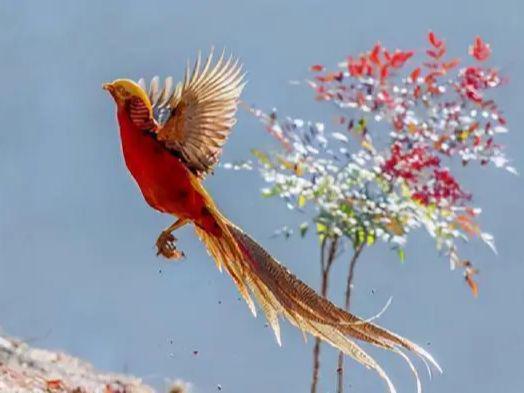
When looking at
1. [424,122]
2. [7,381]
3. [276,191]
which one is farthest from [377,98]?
[7,381]

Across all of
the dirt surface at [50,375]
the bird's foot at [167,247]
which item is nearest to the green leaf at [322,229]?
the dirt surface at [50,375]

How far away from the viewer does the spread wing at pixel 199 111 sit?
174cm

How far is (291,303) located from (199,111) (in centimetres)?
30

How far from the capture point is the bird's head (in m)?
1.71

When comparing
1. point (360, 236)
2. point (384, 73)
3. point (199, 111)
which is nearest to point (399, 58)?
point (384, 73)

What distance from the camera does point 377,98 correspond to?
2.84 metres

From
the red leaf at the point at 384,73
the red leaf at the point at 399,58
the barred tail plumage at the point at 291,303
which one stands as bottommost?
the barred tail plumage at the point at 291,303

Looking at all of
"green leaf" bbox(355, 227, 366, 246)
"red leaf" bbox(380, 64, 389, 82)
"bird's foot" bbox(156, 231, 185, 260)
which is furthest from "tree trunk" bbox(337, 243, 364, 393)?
"bird's foot" bbox(156, 231, 185, 260)

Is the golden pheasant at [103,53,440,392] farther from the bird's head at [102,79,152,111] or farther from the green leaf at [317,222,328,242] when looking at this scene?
the green leaf at [317,222,328,242]

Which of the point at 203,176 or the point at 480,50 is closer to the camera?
the point at 203,176

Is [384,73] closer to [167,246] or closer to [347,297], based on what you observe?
[347,297]

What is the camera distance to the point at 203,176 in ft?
5.79

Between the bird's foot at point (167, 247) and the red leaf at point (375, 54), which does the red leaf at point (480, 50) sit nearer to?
the red leaf at point (375, 54)

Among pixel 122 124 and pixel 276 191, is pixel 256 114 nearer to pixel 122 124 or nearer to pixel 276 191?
pixel 276 191
